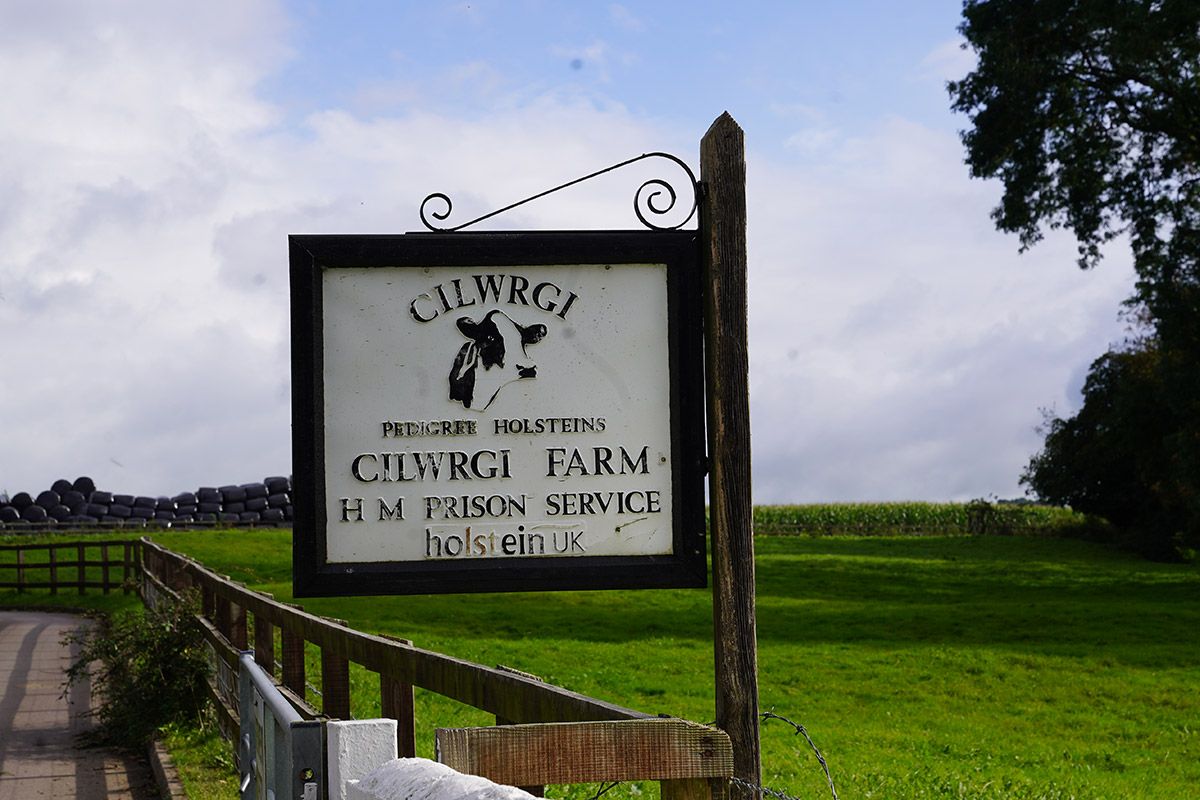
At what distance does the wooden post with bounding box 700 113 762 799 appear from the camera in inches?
162

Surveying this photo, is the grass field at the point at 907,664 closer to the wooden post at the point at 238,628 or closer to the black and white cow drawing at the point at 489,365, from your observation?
the wooden post at the point at 238,628

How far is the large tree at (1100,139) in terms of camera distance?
119 feet

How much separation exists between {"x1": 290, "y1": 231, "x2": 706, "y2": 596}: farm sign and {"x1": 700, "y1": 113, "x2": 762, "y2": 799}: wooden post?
0.13 metres

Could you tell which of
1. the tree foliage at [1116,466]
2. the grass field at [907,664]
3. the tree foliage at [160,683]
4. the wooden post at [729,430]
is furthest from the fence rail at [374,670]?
the tree foliage at [1116,466]

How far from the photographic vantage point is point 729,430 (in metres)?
4.27

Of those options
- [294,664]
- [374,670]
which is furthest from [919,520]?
[374,670]

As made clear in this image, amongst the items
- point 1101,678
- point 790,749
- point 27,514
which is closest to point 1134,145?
point 1101,678

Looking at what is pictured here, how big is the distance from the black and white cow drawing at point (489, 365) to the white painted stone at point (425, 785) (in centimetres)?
179

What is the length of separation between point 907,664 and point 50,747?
13.8 meters

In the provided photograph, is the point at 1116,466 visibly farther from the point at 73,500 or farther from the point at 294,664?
the point at 294,664

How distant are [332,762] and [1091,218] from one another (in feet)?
132

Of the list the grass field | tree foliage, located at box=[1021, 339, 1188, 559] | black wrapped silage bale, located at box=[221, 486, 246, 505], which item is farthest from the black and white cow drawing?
black wrapped silage bale, located at box=[221, 486, 246, 505]

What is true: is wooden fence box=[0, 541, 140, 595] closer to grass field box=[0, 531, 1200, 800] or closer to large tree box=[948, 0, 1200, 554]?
grass field box=[0, 531, 1200, 800]

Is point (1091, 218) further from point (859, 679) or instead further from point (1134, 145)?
point (859, 679)
